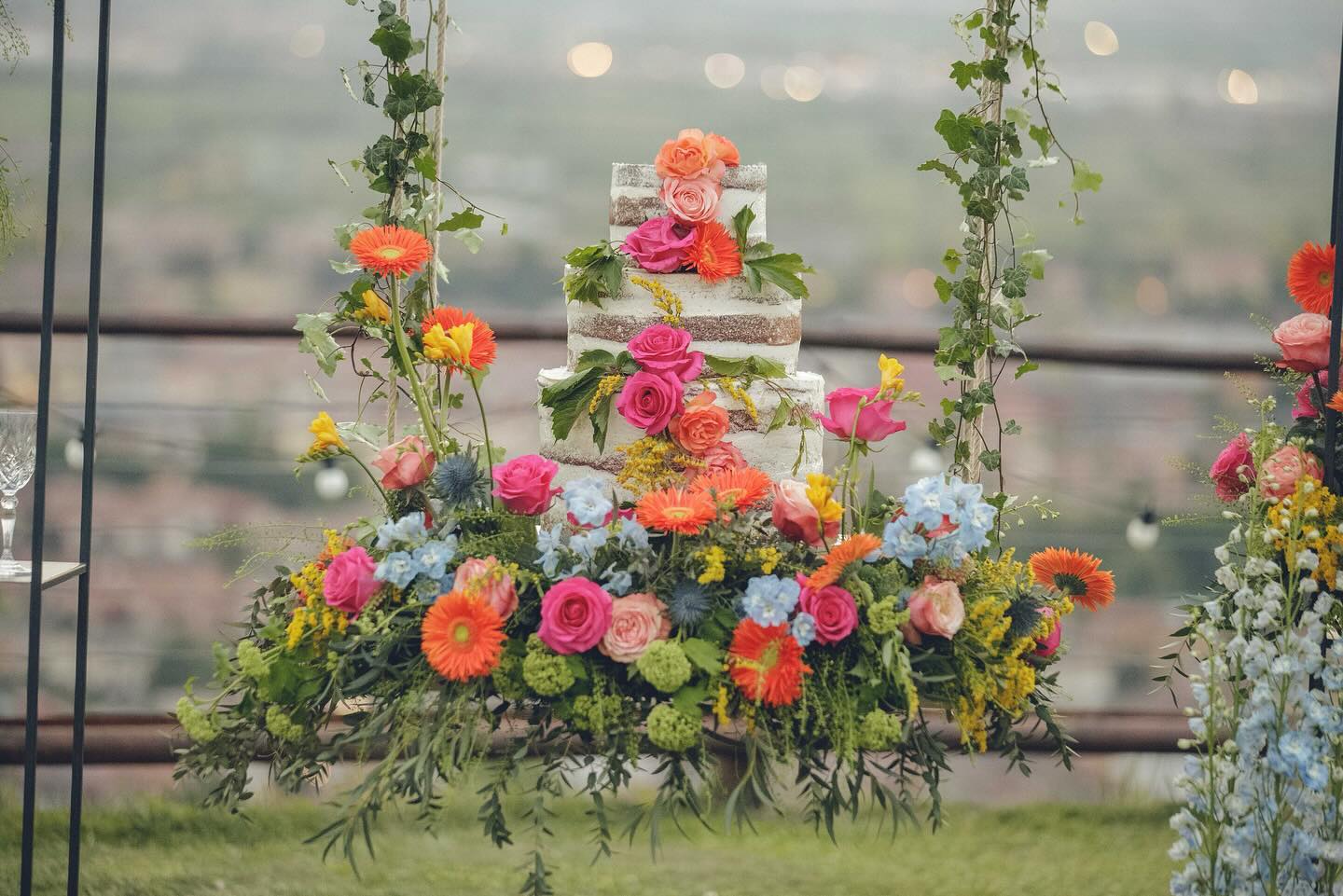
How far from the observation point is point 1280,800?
138 cm

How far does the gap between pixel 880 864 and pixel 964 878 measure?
0.59 ft

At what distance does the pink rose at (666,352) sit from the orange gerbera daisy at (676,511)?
168 millimetres

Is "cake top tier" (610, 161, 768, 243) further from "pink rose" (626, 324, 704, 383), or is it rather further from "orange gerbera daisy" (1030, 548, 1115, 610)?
"orange gerbera daisy" (1030, 548, 1115, 610)

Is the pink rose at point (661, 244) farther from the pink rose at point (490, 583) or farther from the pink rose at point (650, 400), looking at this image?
the pink rose at point (490, 583)

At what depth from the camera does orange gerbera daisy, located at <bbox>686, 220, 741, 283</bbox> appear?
59.5 inches

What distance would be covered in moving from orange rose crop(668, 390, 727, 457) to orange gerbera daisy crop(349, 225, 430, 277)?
1.21 feet

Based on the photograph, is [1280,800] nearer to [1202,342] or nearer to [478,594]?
[478,594]

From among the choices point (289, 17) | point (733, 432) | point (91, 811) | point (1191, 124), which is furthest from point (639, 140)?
point (91, 811)

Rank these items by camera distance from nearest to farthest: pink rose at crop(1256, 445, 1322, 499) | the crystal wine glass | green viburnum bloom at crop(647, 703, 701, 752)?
green viburnum bloom at crop(647, 703, 701, 752)
pink rose at crop(1256, 445, 1322, 499)
the crystal wine glass

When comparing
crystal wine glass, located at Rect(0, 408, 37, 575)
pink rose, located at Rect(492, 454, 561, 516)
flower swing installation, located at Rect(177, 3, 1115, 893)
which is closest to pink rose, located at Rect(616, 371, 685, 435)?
flower swing installation, located at Rect(177, 3, 1115, 893)

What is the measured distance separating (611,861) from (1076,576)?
145 centimetres

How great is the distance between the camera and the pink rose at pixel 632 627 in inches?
50.4

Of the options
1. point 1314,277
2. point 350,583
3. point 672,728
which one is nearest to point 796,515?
point 672,728

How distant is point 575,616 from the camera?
1.29m
